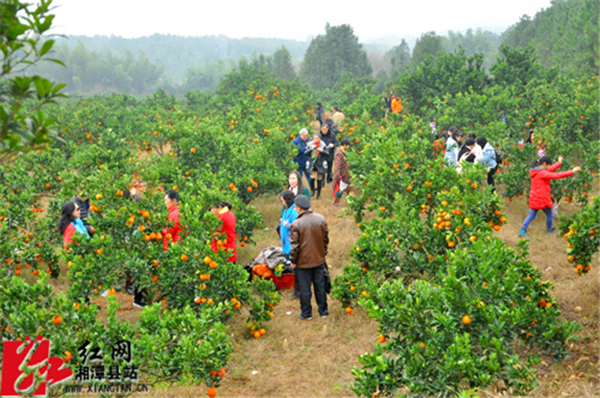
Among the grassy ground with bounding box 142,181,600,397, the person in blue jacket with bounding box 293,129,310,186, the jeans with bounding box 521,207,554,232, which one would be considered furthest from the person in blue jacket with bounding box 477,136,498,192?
the person in blue jacket with bounding box 293,129,310,186

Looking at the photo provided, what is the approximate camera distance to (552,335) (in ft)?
14.1

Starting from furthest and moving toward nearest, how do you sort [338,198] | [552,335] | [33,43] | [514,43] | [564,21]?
[514,43], [564,21], [338,198], [552,335], [33,43]

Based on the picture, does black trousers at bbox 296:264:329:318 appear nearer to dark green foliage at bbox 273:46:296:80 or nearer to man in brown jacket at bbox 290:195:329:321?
man in brown jacket at bbox 290:195:329:321

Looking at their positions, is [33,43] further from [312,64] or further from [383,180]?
[312,64]

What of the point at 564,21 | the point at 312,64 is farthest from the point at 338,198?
the point at 564,21

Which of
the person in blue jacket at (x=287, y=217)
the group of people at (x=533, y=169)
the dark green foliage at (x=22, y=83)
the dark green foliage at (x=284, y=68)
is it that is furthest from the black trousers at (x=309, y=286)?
the dark green foliage at (x=284, y=68)

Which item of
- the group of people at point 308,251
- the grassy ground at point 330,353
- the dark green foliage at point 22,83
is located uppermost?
the dark green foliage at point 22,83

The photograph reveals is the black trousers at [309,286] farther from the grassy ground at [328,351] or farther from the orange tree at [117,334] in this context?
the orange tree at [117,334]

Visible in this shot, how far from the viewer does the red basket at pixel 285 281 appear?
7171mm

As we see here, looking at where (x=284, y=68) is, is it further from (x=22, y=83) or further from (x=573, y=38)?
(x=22, y=83)

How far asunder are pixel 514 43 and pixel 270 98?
3256 centimetres

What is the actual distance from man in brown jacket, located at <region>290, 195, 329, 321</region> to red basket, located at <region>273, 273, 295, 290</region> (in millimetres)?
1053

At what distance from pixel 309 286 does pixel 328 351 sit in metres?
0.86

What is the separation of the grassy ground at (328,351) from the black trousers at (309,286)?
0.51ft
